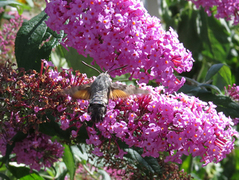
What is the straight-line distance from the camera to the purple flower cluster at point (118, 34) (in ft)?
3.59

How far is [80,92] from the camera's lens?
3.47 ft

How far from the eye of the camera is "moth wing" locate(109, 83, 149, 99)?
39.2 inches

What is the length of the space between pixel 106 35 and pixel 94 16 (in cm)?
8

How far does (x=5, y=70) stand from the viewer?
107cm

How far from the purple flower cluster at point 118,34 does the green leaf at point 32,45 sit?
0.48 feet

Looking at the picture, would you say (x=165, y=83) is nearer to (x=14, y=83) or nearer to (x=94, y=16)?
(x=94, y=16)

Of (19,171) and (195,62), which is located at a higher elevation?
(195,62)

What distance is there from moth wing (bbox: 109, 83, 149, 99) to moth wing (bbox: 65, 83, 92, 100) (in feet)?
0.30

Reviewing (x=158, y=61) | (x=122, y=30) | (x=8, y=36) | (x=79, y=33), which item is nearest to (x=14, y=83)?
(x=79, y=33)

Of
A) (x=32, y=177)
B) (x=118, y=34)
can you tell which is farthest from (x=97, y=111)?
(x=32, y=177)

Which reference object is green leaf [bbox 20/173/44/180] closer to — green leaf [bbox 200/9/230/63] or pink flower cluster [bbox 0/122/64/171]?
pink flower cluster [bbox 0/122/64/171]

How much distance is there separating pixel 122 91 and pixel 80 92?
157 mm

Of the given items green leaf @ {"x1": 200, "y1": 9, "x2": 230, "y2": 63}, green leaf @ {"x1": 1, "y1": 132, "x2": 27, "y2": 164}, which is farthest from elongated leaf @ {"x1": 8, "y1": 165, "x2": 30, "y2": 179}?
green leaf @ {"x1": 200, "y1": 9, "x2": 230, "y2": 63}

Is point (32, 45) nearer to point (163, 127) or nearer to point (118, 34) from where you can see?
point (118, 34)
